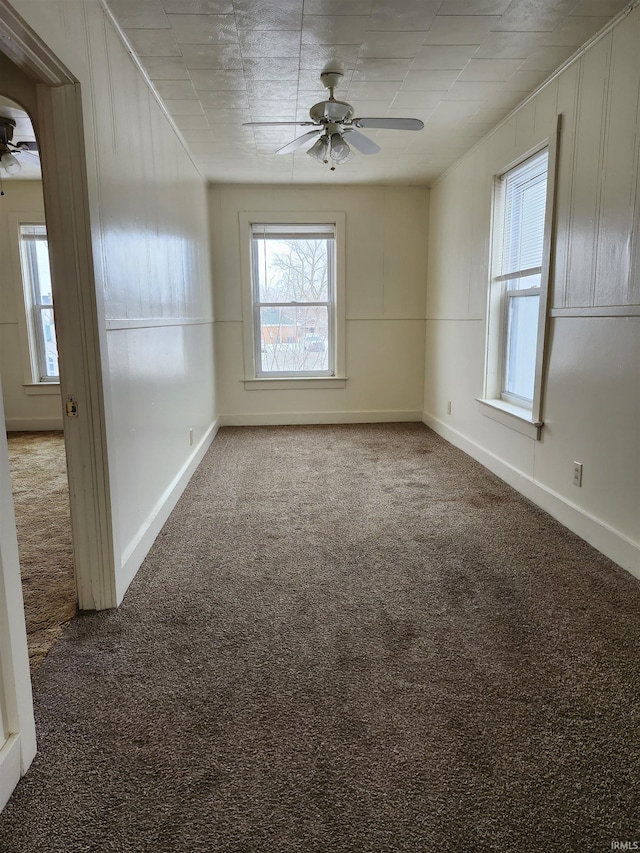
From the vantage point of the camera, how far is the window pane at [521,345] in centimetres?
356

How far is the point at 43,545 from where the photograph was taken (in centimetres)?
285

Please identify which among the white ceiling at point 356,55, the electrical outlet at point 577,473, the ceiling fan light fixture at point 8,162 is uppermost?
the white ceiling at point 356,55

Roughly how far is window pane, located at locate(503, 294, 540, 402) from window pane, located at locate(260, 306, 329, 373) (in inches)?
93.3

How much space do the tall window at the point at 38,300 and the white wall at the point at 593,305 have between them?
4563mm

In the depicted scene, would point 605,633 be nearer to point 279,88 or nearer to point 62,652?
point 62,652

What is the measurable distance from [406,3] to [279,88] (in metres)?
1.05

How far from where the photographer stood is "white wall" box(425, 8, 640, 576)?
7.96ft

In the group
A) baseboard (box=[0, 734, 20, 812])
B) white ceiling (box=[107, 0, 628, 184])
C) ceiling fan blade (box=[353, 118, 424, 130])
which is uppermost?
white ceiling (box=[107, 0, 628, 184])

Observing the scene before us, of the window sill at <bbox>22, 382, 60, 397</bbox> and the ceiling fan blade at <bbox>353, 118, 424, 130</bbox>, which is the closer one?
the ceiling fan blade at <bbox>353, 118, 424, 130</bbox>

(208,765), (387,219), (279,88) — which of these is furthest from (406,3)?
(387,219)

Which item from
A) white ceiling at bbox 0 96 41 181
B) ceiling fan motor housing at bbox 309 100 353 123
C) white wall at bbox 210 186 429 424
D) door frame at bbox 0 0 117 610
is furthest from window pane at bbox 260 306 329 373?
door frame at bbox 0 0 117 610

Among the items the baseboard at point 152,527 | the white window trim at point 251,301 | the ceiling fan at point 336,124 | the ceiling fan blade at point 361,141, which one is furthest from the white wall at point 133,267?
the white window trim at point 251,301

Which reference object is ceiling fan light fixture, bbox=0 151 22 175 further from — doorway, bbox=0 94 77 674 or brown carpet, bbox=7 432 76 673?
brown carpet, bbox=7 432 76 673

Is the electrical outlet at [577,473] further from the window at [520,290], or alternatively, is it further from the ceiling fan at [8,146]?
the ceiling fan at [8,146]
